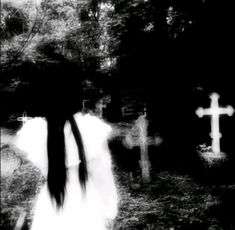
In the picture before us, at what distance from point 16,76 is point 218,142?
33.0 feet

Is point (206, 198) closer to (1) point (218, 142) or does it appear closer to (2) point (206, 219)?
(2) point (206, 219)

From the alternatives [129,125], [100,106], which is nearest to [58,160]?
[129,125]

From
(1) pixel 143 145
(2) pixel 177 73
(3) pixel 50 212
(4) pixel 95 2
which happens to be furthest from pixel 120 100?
(3) pixel 50 212

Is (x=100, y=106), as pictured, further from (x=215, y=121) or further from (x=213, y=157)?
(x=215, y=121)

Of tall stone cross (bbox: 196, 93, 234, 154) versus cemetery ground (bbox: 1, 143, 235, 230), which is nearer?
cemetery ground (bbox: 1, 143, 235, 230)

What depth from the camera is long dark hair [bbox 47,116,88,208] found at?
5.13 ft

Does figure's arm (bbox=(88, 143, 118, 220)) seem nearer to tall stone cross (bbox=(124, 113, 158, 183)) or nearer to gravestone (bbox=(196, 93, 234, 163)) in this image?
tall stone cross (bbox=(124, 113, 158, 183))

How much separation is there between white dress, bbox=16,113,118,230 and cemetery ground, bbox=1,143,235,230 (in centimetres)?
298

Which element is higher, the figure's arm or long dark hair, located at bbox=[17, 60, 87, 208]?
long dark hair, located at bbox=[17, 60, 87, 208]

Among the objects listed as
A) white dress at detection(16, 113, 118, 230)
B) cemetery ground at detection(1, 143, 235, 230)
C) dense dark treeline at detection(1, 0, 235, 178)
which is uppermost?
dense dark treeline at detection(1, 0, 235, 178)

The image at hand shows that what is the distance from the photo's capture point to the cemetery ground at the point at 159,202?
14.6 feet

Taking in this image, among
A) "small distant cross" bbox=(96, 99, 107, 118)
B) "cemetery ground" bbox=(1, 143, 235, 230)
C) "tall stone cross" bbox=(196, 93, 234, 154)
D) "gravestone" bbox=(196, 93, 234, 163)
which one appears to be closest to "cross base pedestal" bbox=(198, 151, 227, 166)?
"gravestone" bbox=(196, 93, 234, 163)

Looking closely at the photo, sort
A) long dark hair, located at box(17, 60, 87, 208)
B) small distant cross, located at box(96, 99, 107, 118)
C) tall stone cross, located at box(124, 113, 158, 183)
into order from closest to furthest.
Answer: long dark hair, located at box(17, 60, 87, 208)
tall stone cross, located at box(124, 113, 158, 183)
small distant cross, located at box(96, 99, 107, 118)

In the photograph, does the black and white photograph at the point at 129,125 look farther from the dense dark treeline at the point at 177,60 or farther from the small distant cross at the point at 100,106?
the small distant cross at the point at 100,106
